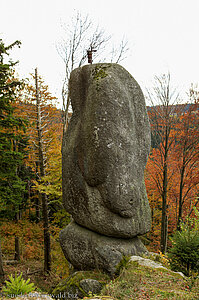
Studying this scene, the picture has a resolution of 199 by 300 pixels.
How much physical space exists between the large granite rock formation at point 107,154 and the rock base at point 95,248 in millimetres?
119

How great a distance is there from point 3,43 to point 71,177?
810 cm

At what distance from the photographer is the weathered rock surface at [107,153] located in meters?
5.31

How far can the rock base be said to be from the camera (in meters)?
5.30

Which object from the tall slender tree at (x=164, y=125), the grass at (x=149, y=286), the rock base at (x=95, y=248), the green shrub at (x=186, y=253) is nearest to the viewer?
the grass at (x=149, y=286)

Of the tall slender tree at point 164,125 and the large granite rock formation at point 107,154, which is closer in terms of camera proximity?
the large granite rock formation at point 107,154

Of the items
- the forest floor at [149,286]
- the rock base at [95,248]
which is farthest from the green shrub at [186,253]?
the rock base at [95,248]

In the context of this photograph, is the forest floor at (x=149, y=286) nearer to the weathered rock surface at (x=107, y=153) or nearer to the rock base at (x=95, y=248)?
the rock base at (x=95, y=248)

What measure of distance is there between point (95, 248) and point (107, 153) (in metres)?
2.36

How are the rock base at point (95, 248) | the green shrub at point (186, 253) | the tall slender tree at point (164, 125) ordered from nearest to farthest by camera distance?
the green shrub at point (186, 253) < the rock base at point (95, 248) < the tall slender tree at point (164, 125)

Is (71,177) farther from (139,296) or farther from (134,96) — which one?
(139,296)

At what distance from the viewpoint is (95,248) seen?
5.49m

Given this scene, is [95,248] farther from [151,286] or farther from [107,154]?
[107,154]

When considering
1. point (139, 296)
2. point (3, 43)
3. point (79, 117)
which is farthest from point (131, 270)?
point (3, 43)

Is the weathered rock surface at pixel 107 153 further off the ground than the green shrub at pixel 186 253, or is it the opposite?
the weathered rock surface at pixel 107 153
